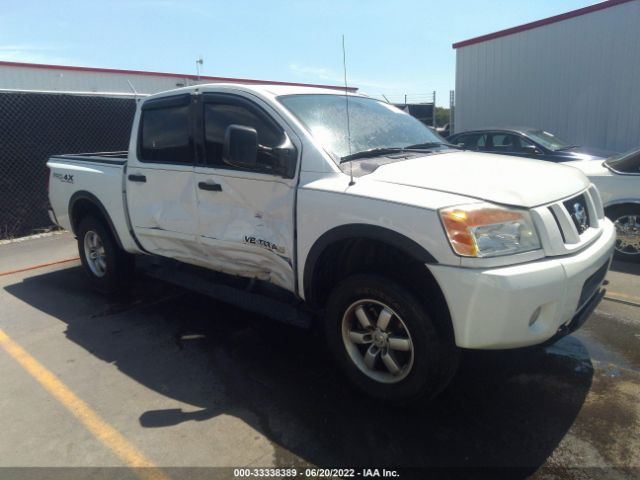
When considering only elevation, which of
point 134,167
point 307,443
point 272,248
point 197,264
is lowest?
point 307,443

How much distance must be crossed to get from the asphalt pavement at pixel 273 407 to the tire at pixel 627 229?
5.05ft

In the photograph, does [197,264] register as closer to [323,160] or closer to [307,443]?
[323,160]

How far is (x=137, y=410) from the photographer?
313 centimetres

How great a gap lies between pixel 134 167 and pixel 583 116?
12.5m

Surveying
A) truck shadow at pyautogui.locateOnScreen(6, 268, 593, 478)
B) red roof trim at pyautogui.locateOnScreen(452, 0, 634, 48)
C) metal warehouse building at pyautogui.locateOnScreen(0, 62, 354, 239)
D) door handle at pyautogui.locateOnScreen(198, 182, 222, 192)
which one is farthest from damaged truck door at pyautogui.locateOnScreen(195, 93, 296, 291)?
red roof trim at pyautogui.locateOnScreen(452, 0, 634, 48)

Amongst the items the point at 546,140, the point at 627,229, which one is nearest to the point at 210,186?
the point at 627,229

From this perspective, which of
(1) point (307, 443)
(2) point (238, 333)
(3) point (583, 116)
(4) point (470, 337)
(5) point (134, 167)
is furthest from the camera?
(3) point (583, 116)

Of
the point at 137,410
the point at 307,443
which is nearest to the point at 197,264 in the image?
the point at 137,410

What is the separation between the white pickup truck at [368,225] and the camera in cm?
256

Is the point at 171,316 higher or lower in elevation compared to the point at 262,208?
lower

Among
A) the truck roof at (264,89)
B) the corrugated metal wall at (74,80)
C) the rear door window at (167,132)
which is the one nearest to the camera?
the truck roof at (264,89)

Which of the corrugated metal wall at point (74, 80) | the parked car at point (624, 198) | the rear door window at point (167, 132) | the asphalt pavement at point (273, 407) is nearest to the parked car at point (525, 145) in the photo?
the parked car at point (624, 198)

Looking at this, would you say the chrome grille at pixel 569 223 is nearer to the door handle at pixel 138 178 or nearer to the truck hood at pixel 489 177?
the truck hood at pixel 489 177

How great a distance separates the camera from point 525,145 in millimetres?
9102
